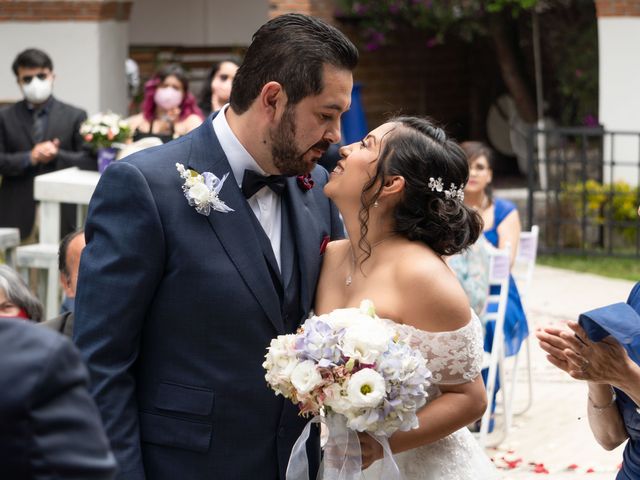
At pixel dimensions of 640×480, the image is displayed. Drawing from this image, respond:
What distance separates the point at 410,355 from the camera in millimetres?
3041

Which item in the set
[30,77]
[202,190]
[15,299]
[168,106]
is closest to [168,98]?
[168,106]

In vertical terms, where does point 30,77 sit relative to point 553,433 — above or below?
above

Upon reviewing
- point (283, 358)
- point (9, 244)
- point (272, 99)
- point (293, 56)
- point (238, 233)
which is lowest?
point (9, 244)

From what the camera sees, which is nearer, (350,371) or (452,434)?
(350,371)

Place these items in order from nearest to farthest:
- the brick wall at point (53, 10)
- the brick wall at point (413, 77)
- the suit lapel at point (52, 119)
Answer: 1. the suit lapel at point (52, 119)
2. the brick wall at point (53, 10)
3. the brick wall at point (413, 77)

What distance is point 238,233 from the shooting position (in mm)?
3102

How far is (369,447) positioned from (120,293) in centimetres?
76

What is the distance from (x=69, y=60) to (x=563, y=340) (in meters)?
11.7

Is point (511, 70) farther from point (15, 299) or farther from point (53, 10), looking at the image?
point (15, 299)

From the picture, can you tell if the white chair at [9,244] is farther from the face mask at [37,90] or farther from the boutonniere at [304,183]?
the boutonniere at [304,183]

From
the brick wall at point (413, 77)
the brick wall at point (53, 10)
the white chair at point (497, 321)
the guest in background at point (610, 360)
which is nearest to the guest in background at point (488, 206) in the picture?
the white chair at point (497, 321)

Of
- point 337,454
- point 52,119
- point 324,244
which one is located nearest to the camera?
point 337,454

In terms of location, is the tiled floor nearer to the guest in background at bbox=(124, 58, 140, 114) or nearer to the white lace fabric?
the white lace fabric

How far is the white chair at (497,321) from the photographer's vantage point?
6.66 meters
